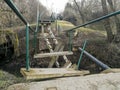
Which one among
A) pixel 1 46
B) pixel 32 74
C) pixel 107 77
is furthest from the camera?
pixel 1 46

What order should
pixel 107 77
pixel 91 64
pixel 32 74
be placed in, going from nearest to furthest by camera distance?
pixel 107 77
pixel 32 74
pixel 91 64

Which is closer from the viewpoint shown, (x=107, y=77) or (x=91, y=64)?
(x=107, y=77)

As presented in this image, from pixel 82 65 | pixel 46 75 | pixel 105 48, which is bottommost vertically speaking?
pixel 82 65

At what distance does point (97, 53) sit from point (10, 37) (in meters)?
3.42

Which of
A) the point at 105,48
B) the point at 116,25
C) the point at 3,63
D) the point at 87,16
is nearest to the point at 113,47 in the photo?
the point at 105,48

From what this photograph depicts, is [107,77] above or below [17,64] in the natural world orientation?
above

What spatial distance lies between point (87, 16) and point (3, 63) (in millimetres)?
6849

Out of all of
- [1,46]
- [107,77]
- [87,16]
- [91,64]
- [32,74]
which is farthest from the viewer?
[87,16]

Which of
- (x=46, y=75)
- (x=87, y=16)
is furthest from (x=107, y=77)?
(x=87, y=16)

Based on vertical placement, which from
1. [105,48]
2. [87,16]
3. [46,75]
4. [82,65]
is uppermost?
[87,16]

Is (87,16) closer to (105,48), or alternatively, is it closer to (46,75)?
(105,48)

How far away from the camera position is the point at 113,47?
7.48 meters

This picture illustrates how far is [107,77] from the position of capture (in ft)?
6.16

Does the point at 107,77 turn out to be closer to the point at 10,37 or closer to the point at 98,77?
the point at 98,77
